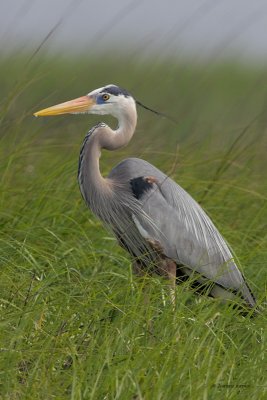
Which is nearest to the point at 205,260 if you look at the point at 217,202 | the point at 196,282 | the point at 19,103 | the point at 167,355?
the point at 196,282

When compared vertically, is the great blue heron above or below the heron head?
below

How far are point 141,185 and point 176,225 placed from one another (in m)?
0.24

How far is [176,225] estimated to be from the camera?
5.14 meters

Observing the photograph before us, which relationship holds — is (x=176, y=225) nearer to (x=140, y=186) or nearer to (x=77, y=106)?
(x=140, y=186)

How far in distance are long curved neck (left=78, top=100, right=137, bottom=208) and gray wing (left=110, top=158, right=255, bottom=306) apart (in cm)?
10

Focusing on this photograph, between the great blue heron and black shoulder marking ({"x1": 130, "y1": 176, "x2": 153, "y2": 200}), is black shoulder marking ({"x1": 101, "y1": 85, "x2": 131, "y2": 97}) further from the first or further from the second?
black shoulder marking ({"x1": 130, "y1": 176, "x2": 153, "y2": 200})

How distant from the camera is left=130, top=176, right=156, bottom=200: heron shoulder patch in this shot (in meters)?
5.03

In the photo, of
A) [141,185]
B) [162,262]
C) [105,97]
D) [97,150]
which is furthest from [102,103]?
[162,262]

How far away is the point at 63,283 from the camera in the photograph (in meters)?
4.14

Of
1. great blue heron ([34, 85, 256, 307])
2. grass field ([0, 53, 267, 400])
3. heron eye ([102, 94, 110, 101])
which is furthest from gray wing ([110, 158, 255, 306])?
heron eye ([102, 94, 110, 101])

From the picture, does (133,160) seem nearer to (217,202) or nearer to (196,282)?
(196,282)

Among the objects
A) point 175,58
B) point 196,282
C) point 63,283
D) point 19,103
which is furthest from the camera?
point 19,103

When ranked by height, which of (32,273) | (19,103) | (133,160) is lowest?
(19,103)

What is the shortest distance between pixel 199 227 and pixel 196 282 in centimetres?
25
